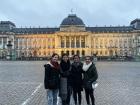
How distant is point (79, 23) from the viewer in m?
132

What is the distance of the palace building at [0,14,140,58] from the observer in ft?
439

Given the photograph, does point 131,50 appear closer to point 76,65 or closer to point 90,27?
point 90,27

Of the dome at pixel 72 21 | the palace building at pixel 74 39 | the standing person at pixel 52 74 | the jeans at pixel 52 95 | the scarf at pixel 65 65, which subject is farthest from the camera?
the palace building at pixel 74 39

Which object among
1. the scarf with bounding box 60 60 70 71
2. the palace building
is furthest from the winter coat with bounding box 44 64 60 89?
the palace building

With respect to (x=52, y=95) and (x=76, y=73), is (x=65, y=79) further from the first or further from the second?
(x=76, y=73)

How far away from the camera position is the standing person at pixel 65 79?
35.0ft

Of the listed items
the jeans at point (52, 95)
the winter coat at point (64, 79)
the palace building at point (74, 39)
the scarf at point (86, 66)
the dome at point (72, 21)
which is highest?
the dome at point (72, 21)

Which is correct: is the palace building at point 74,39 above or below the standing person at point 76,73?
above

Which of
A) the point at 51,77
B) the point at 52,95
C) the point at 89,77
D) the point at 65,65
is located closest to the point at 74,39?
the point at 89,77

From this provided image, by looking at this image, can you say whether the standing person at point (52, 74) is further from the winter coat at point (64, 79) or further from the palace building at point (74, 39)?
the palace building at point (74, 39)

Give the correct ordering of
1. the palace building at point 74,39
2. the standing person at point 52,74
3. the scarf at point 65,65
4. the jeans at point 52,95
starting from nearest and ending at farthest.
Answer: the standing person at point 52,74, the jeans at point 52,95, the scarf at point 65,65, the palace building at point 74,39

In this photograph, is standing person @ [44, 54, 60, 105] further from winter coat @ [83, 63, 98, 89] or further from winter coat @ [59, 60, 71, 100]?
winter coat @ [83, 63, 98, 89]

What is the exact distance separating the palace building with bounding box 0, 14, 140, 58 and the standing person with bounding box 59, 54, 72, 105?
399 feet

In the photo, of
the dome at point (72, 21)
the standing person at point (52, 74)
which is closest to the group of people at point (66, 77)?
the standing person at point (52, 74)
